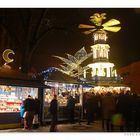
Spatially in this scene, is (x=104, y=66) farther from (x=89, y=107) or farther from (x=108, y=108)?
(x=108, y=108)

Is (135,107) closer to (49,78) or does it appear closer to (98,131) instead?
(98,131)

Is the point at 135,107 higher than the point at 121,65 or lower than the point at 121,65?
lower

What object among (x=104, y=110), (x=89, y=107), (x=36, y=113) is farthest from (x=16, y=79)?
(x=104, y=110)

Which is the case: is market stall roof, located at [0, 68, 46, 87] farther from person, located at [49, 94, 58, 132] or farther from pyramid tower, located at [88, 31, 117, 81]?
pyramid tower, located at [88, 31, 117, 81]

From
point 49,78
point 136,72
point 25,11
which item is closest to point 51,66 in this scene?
point 49,78

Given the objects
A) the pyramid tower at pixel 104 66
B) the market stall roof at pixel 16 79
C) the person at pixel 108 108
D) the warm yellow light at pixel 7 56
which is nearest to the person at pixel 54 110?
the market stall roof at pixel 16 79

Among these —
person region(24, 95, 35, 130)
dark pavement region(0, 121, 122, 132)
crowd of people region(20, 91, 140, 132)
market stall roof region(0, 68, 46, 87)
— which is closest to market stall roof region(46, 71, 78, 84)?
market stall roof region(0, 68, 46, 87)

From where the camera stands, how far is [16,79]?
8.73 meters

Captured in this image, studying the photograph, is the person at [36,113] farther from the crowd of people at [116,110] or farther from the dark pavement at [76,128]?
the crowd of people at [116,110]

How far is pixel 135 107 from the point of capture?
24.9ft

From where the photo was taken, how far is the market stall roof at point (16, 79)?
8.37 metres

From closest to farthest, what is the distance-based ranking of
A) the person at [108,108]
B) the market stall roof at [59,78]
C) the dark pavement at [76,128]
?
1. the dark pavement at [76,128]
2. the person at [108,108]
3. the market stall roof at [59,78]

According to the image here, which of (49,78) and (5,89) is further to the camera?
(49,78)
